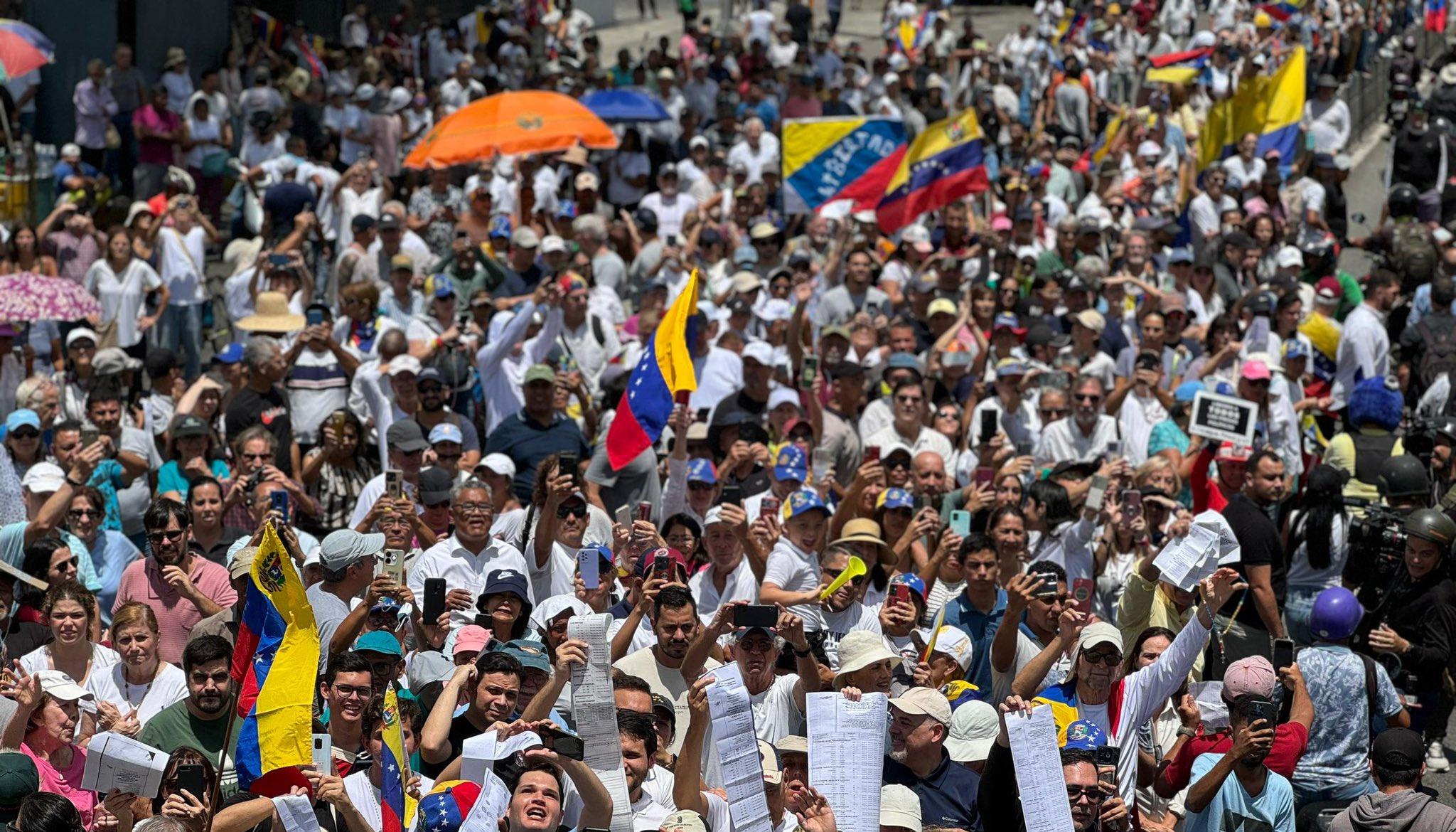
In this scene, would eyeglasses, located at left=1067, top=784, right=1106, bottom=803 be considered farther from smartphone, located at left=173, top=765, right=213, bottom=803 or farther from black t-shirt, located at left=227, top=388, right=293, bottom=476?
black t-shirt, located at left=227, top=388, right=293, bottom=476

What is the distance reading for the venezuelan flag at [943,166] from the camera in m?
15.5

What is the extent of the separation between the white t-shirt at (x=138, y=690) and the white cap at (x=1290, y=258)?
9782 mm

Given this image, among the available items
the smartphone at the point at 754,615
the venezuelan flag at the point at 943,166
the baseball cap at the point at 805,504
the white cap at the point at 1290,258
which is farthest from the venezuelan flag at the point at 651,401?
the white cap at the point at 1290,258

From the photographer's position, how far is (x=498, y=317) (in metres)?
12.3

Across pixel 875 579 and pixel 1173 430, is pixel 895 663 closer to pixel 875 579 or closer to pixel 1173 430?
pixel 875 579

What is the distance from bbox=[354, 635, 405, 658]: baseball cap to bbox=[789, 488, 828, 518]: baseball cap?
7.70ft

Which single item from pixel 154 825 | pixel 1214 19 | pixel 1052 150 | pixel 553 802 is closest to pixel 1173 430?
A: pixel 553 802

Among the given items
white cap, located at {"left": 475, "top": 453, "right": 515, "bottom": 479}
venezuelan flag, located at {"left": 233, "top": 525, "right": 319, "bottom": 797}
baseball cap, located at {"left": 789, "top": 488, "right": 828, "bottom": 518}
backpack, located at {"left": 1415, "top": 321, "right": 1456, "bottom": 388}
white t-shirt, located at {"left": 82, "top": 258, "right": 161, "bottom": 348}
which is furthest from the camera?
white t-shirt, located at {"left": 82, "top": 258, "right": 161, "bottom": 348}

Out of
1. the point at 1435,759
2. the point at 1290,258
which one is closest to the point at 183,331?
the point at 1290,258

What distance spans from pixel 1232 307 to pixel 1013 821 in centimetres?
779

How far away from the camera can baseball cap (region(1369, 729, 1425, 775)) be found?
7.04m

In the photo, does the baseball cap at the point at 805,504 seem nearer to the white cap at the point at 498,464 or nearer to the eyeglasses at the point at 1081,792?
the white cap at the point at 498,464

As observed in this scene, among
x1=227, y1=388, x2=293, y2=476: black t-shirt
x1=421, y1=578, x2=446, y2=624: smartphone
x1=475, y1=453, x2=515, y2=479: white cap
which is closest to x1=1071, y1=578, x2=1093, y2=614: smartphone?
x1=421, y1=578, x2=446, y2=624: smartphone

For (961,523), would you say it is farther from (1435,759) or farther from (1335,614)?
(1435,759)
